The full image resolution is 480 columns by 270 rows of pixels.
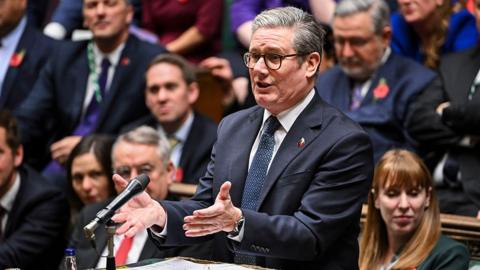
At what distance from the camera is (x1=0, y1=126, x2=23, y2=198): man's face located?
169 inches

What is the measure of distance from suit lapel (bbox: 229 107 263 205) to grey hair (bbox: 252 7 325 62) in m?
0.25

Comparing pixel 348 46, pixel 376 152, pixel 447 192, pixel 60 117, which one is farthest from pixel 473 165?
pixel 60 117

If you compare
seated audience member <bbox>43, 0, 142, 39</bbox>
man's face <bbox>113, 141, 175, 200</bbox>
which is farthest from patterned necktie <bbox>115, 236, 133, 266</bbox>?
seated audience member <bbox>43, 0, 142, 39</bbox>

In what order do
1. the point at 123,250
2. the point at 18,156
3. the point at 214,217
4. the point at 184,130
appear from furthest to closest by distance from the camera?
the point at 184,130 < the point at 18,156 < the point at 123,250 < the point at 214,217

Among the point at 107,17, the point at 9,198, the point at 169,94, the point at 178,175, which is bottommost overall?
the point at 9,198

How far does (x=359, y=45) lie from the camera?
13.7 feet

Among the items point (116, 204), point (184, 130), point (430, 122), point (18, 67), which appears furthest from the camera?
point (18, 67)

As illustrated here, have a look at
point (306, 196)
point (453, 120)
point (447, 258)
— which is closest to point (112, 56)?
point (453, 120)

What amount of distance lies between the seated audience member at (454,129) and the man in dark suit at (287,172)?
1.17 metres

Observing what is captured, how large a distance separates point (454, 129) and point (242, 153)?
4.35ft

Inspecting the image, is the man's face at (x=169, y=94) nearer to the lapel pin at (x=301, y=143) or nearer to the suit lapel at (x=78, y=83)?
the suit lapel at (x=78, y=83)

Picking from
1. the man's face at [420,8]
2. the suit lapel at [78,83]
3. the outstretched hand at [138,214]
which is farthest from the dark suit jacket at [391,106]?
the outstretched hand at [138,214]

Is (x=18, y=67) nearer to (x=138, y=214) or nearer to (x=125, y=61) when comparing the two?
(x=125, y=61)

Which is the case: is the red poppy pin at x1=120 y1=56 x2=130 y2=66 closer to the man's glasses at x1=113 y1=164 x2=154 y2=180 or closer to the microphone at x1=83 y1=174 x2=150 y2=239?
the man's glasses at x1=113 y1=164 x2=154 y2=180
